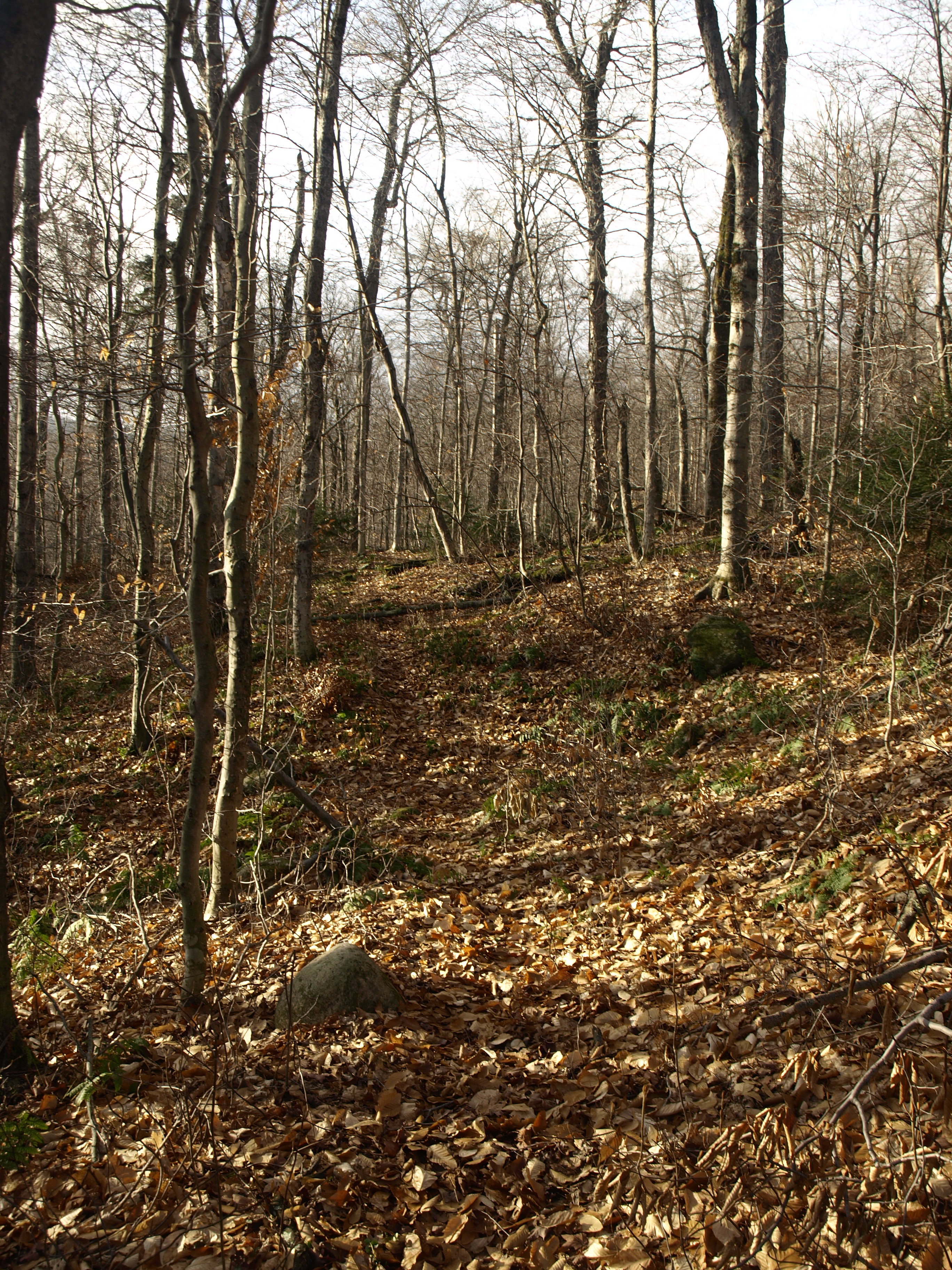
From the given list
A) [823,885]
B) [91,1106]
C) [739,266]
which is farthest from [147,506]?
[739,266]

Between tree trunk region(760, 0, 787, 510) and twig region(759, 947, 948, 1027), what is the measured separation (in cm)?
1020

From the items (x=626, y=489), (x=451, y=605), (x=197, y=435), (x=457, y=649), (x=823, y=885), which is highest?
(x=626, y=489)

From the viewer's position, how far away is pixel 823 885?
4.89 meters

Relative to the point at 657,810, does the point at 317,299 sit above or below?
above

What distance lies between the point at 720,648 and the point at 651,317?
20.9ft

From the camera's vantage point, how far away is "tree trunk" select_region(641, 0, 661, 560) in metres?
12.5

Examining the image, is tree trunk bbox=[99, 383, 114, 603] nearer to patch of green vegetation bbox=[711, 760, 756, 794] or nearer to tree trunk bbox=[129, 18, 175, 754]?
tree trunk bbox=[129, 18, 175, 754]

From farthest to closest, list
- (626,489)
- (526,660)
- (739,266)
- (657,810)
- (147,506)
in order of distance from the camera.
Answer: (626,489) → (526,660) → (739,266) → (147,506) → (657,810)

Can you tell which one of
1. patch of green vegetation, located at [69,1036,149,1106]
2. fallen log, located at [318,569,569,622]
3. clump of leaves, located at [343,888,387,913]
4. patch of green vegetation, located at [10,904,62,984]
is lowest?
patch of green vegetation, located at [10,904,62,984]

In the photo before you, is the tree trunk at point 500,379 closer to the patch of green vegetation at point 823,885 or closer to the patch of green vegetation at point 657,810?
the patch of green vegetation at point 657,810

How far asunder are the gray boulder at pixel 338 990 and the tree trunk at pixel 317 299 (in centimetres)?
656

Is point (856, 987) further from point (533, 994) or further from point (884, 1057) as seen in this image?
point (533, 994)

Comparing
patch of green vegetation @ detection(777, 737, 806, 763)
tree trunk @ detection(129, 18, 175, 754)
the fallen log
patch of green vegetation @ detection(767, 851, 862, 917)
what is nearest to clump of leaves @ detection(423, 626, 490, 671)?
the fallen log

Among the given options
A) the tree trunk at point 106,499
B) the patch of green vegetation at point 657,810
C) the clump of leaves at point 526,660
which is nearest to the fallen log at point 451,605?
the clump of leaves at point 526,660
